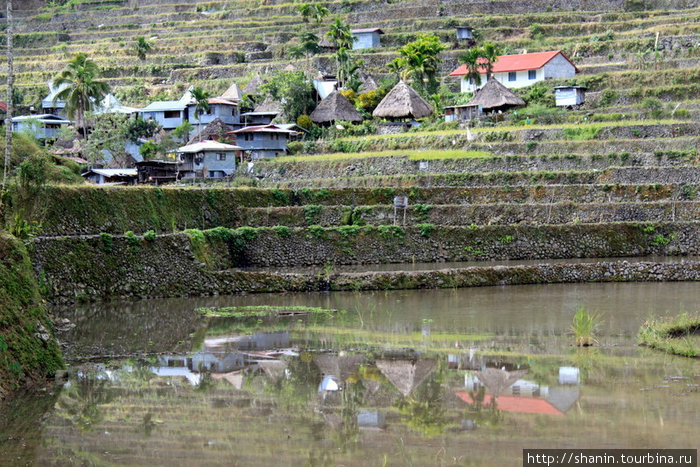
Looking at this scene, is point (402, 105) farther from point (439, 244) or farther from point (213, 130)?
point (439, 244)

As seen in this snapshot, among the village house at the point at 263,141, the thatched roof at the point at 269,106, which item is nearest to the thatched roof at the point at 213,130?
the thatched roof at the point at 269,106

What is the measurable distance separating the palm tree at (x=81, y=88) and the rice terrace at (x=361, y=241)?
0.13 metres

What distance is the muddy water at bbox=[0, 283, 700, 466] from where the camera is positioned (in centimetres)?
980

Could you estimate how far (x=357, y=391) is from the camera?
12.4 meters

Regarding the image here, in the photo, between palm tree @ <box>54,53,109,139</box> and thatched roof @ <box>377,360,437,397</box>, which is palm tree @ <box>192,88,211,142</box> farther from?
thatched roof @ <box>377,360,437,397</box>

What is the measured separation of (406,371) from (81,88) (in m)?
41.9

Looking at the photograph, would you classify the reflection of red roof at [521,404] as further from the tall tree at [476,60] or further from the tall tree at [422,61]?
the tall tree at [422,61]

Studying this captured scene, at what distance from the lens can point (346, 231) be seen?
2909 centimetres

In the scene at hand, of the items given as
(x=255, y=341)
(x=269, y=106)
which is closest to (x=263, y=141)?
(x=269, y=106)

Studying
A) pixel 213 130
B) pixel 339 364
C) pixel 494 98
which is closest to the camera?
pixel 339 364

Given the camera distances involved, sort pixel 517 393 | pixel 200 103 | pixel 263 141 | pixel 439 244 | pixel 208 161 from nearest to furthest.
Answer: pixel 517 393, pixel 439 244, pixel 208 161, pixel 263 141, pixel 200 103

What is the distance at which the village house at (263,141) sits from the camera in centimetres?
4481

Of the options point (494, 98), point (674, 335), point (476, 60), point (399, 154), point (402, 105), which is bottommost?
point (674, 335)

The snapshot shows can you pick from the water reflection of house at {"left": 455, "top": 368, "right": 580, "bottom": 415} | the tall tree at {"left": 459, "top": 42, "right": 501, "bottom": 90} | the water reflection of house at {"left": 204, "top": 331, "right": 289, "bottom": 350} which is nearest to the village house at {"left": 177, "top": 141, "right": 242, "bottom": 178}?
the tall tree at {"left": 459, "top": 42, "right": 501, "bottom": 90}
